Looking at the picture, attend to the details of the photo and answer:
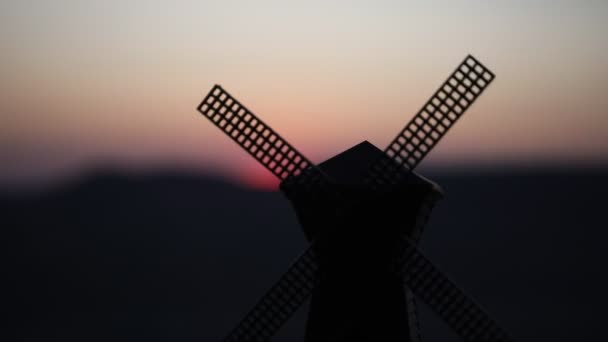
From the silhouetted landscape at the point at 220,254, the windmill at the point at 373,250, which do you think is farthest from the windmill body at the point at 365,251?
the silhouetted landscape at the point at 220,254

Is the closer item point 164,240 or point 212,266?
point 212,266

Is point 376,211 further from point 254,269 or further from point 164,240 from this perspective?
point 164,240

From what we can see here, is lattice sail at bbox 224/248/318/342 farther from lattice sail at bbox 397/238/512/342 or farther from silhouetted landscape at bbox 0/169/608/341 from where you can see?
silhouetted landscape at bbox 0/169/608/341

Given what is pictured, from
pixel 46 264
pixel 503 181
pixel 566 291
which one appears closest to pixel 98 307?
pixel 46 264

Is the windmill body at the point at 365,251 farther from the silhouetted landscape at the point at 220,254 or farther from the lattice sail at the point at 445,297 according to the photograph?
the silhouetted landscape at the point at 220,254

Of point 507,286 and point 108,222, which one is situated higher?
point 507,286

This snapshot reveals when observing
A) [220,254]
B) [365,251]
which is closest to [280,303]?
[365,251]

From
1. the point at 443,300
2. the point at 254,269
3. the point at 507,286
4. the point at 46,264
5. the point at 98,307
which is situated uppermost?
the point at 443,300
